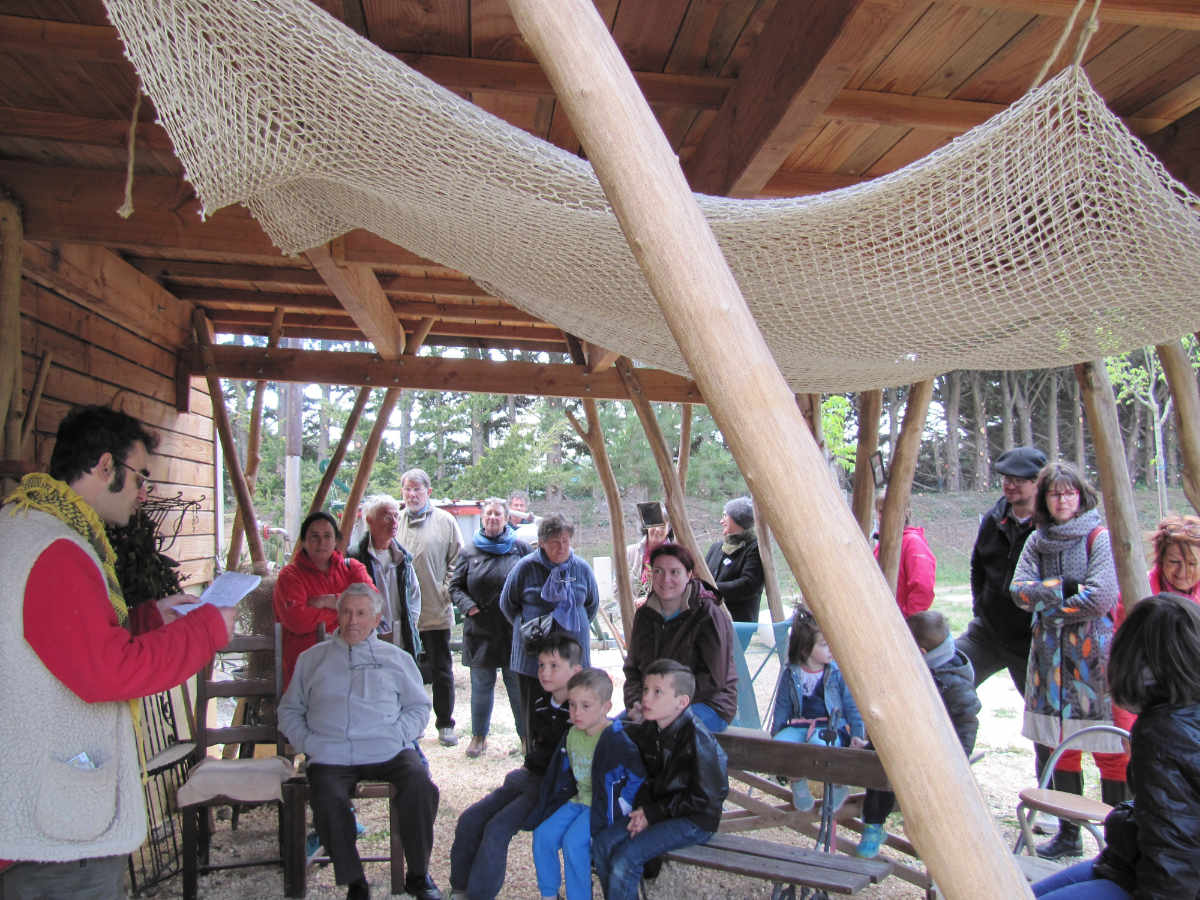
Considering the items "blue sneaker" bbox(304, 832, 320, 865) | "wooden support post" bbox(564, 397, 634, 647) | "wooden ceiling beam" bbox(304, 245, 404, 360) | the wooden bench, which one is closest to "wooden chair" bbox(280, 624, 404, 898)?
"blue sneaker" bbox(304, 832, 320, 865)

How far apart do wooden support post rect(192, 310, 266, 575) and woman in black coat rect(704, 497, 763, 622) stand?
253 cm

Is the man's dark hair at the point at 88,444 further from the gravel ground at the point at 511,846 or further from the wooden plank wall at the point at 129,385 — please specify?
the gravel ground at the point at 511,846

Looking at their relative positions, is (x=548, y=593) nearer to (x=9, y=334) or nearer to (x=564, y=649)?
(x=564, y=649)

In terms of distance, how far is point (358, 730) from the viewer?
2953 mm

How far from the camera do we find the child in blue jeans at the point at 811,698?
3.00 meters

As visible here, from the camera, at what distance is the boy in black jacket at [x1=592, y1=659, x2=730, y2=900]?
244 cm

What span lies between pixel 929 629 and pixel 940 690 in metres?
0.21

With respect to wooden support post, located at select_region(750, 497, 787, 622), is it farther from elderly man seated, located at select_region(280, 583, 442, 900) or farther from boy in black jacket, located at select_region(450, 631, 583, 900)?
elderly man seated, located at select_region(280, 583, 442, 900)

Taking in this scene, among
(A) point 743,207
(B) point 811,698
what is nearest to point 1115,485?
(B) point 811,698

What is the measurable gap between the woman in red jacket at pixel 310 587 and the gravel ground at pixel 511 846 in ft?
2.28

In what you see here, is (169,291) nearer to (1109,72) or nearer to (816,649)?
(816,649)

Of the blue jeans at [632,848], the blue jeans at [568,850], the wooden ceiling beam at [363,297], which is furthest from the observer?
the wooden ceiling beam at [363,297]

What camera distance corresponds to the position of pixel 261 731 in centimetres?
328

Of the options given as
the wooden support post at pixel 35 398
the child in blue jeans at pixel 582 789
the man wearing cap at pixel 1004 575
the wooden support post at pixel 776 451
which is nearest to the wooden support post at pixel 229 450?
the wooden support post at pixel 35 398
